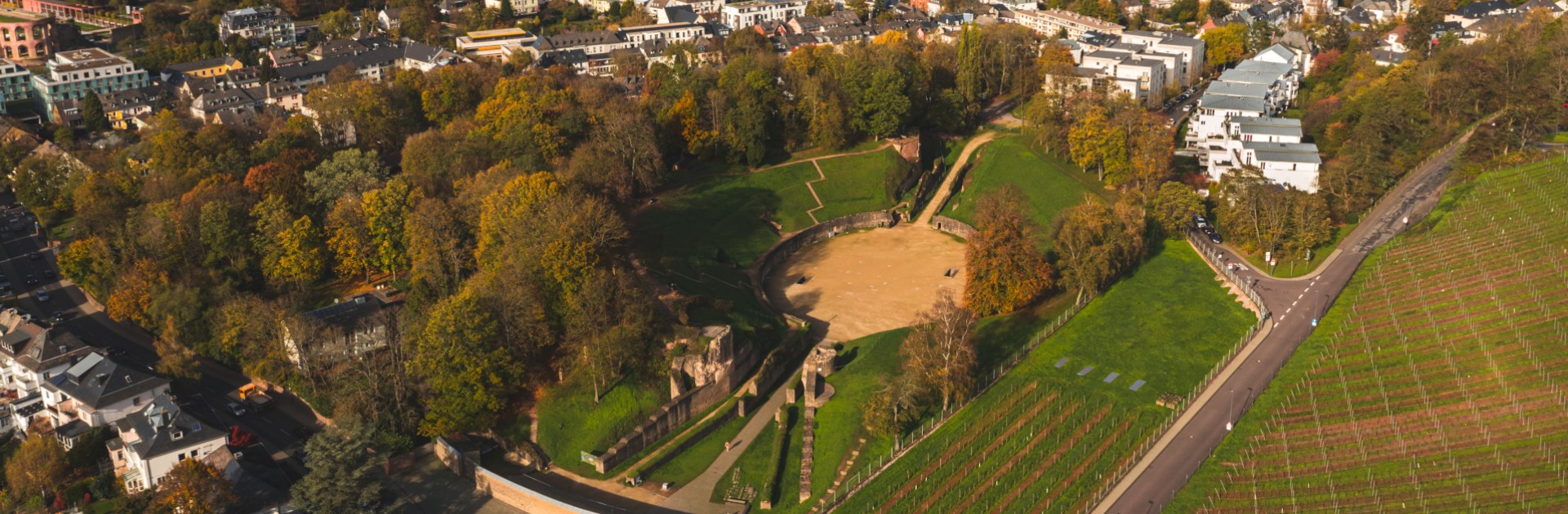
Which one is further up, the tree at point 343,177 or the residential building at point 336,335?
the tree at point 343,177

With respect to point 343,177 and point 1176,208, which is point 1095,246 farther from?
point 343,177

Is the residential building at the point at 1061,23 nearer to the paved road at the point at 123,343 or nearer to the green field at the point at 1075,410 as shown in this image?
the green field at the point at 1075,410

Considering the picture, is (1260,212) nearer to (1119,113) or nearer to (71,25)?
(1119,113)

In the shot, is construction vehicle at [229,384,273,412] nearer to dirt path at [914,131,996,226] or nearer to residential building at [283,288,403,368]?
residential building at [283,288,403,368]

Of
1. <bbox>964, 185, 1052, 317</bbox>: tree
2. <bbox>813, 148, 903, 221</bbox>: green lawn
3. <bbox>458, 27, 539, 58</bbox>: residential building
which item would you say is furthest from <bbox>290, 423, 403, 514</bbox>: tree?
<bbox>458, 27, 539, 58</bbox>: residential building

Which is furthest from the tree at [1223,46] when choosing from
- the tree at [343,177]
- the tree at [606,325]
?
the tree at [343,177]

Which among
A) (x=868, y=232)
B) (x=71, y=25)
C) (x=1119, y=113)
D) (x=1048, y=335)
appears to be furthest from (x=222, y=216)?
(x=71, y=25)

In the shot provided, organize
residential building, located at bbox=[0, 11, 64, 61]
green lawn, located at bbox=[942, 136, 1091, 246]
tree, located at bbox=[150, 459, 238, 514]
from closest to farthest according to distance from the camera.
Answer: tree, located at bbox=[150, 459, 238, 514] → green lawn, located at bbox=[942, 136, 1091, 246] → residential building, located at bbox=[0, 11, 64, 61]
